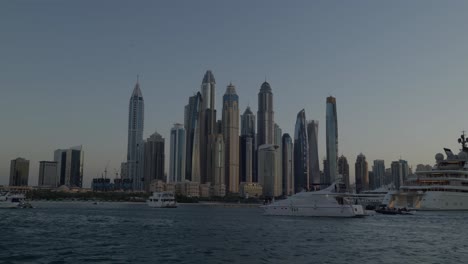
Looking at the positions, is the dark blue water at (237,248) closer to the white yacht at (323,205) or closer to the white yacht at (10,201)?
the white yacht at (323,205)

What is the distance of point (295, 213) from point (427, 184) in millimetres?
66085

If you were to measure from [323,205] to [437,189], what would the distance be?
207ft

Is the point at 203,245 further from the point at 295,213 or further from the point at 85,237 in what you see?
the point at 295,213

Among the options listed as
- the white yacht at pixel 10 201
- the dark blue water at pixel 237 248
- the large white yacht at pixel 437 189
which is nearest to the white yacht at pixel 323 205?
the dark blue water at pixel 237 248

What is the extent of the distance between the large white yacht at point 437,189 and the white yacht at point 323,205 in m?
49.6

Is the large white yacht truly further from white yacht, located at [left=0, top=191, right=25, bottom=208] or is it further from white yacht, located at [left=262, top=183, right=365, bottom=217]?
white yacht, located at [left=0, top=191, right=25, bottom=208]

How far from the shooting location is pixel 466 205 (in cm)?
14938

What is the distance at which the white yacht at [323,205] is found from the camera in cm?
10706

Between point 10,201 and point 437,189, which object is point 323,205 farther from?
point 10,201

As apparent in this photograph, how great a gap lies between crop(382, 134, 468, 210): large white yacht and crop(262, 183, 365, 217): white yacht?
49.6 metres

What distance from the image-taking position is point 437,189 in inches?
5935

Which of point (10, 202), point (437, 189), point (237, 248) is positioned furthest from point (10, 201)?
point (437, 189)

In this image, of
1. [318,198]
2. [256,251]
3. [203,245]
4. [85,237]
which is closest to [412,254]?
[256,251]

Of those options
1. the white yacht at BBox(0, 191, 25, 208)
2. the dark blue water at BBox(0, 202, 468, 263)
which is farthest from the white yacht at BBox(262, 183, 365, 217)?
the white yacht at BBox(0, 191, 25, 208)
